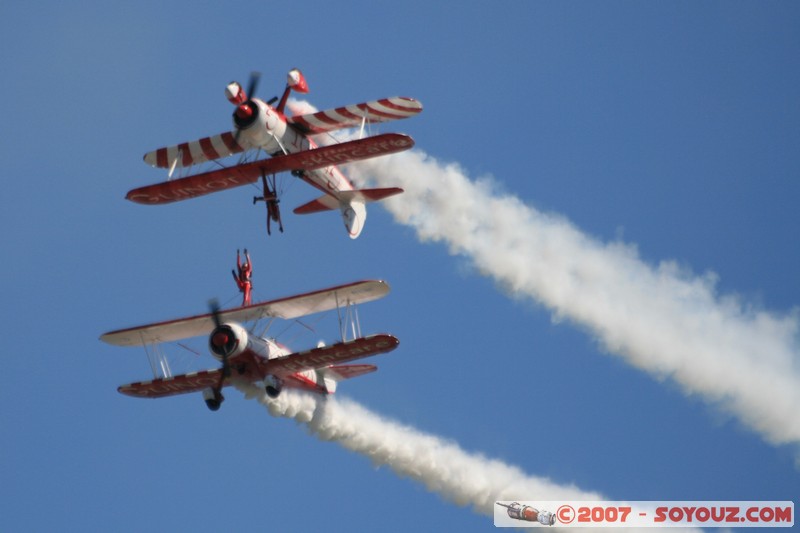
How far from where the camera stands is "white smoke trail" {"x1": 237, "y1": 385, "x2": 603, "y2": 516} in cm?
4147

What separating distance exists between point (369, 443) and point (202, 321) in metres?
4.44

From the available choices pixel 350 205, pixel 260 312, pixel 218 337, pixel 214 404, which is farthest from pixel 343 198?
pixel 214 404

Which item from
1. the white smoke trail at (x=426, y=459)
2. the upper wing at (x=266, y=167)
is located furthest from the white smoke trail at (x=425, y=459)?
the upper wing at (x=266, y=167)

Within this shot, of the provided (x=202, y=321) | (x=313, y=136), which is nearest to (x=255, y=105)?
(x=313, y=136)

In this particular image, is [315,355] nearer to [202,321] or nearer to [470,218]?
[202,321]

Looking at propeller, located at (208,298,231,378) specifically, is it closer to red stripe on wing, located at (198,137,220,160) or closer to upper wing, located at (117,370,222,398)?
upper wing, located at (117,370,222,398)

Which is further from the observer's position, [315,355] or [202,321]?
[202,321]

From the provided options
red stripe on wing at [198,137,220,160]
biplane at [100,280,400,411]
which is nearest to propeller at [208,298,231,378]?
biplane at [100,280,400,411]

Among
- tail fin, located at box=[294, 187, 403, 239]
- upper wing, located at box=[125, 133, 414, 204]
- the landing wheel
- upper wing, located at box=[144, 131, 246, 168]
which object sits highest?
upper wing, located at box=[144, 131, 246, 168]

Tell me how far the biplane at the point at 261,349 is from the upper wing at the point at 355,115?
362 centimetres

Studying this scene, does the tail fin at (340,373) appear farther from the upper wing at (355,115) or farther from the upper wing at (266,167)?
the upper wing at (355,115)

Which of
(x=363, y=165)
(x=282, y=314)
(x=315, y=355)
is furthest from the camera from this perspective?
(x=363, y=165)

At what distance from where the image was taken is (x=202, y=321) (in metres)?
41.2

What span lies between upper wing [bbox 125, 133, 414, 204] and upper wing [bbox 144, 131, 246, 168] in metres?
1.33
